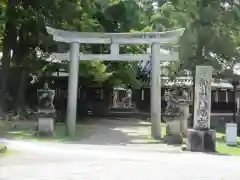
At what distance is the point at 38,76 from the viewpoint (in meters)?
32.1

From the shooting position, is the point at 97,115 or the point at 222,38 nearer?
the point at 222,38

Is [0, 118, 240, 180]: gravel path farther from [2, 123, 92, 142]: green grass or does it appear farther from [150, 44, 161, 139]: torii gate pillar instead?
[150, 44, 161, 139]: torii gate pillar

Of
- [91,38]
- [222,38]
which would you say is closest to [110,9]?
[222,38]

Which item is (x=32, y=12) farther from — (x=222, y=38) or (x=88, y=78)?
(x=222, y=38)

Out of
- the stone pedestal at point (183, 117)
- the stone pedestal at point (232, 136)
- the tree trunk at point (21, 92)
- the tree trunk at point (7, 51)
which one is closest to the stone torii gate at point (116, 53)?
the stone pedestal at point (183, 117)

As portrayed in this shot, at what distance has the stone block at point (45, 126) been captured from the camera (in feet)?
65.3

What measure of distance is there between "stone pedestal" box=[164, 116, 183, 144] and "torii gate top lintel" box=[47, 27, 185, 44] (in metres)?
4.01

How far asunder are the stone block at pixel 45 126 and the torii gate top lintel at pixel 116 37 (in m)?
3.95

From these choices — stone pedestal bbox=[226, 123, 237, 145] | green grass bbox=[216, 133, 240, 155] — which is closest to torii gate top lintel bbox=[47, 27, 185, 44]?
stone pedestal bbox=[226, 123, 237, 145]

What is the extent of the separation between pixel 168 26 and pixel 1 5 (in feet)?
36.4

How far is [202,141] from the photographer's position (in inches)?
645

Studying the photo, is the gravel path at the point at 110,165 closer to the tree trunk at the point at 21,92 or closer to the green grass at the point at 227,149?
the green grass at the point at 227,149

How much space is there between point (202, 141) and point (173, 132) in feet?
11.2

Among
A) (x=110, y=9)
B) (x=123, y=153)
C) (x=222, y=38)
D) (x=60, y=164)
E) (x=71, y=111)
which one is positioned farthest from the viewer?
(x=110, y=9)
